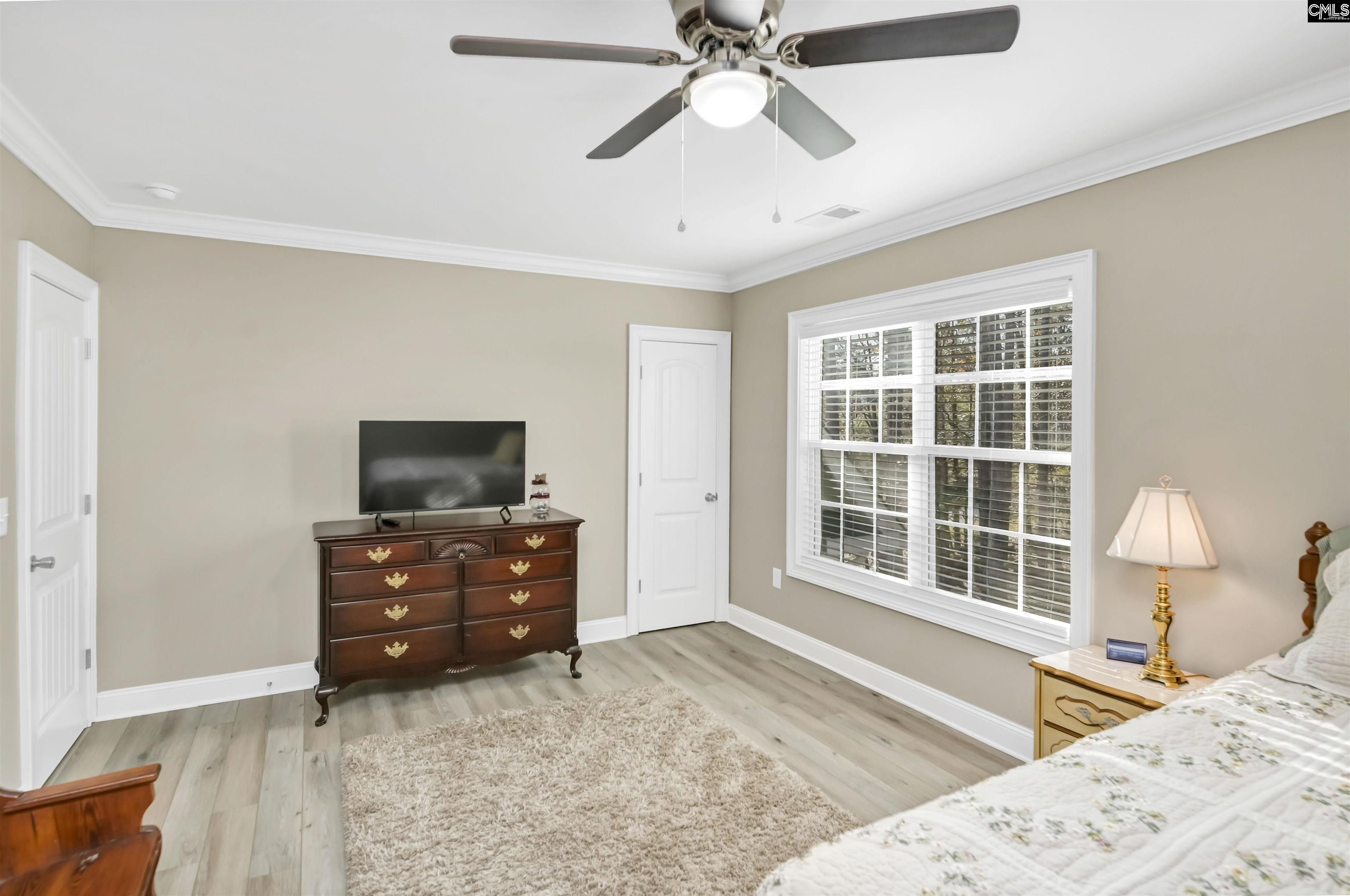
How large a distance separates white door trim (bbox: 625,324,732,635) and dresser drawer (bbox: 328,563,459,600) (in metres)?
1.41

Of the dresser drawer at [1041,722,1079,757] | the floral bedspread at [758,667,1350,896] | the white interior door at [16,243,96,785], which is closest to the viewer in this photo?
the floral bedspread at [758,667,1350,896]

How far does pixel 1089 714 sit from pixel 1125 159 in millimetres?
2067

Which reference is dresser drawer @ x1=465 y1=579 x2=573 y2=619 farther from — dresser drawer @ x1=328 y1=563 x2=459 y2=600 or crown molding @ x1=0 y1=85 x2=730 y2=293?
crown molding @ x1=0 y1=85 x2=730 y2=293

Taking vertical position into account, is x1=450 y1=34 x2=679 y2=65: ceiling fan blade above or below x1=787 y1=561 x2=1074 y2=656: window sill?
above

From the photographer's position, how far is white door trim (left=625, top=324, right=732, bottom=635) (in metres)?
4.70

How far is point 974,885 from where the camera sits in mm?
1034

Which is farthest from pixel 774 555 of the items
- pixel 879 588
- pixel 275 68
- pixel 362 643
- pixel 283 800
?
pixel 275 68

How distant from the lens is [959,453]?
3.33 metres

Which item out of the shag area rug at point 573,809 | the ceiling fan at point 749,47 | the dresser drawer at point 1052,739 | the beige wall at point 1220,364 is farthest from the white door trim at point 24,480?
the beige wall at point 1220,364

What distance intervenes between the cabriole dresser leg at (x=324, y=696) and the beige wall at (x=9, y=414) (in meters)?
1.07

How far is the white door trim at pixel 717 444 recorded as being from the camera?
185 inches

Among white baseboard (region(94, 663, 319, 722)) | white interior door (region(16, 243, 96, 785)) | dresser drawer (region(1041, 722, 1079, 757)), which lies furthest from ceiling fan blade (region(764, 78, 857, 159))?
white baseboard (region(94, 663, 319, 722))

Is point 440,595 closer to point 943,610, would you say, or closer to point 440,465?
point 440,465

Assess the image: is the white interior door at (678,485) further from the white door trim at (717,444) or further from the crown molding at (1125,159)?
the crown molding at (1125,159)
